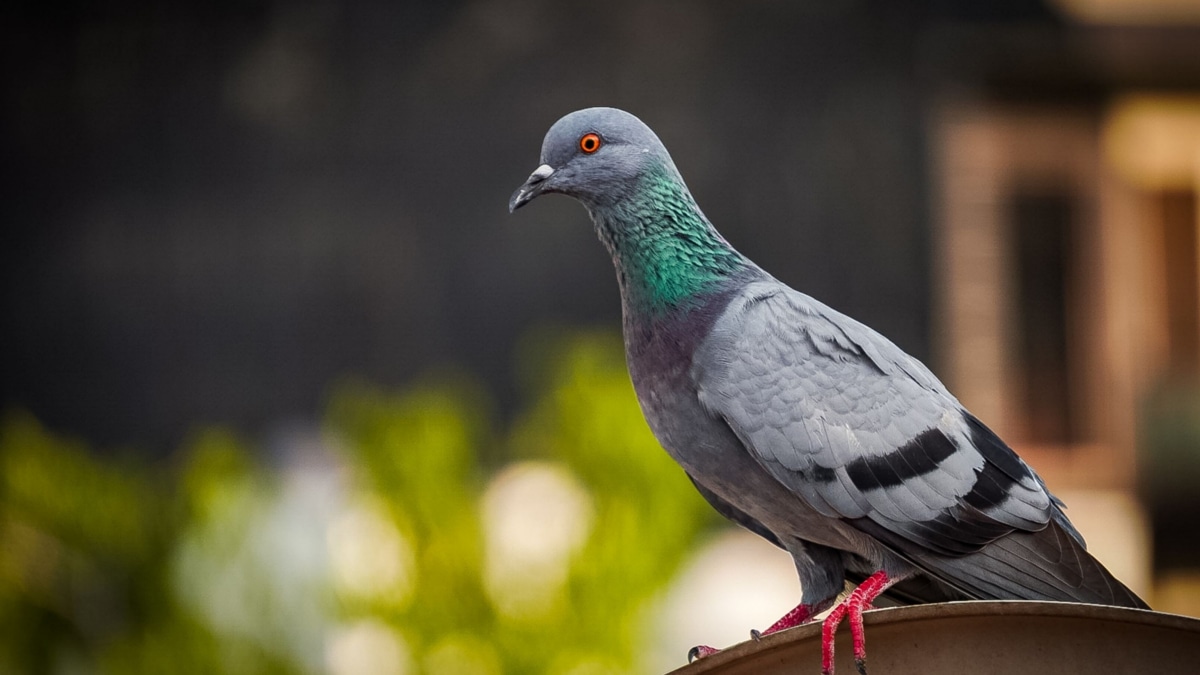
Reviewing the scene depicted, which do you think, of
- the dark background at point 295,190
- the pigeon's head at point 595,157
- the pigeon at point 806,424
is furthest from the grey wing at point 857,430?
the dark background at point 295,190

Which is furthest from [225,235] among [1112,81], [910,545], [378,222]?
[910,545]

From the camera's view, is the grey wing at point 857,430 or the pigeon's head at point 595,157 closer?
the grey wing at point 857,430

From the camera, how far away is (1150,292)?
30.5 feet

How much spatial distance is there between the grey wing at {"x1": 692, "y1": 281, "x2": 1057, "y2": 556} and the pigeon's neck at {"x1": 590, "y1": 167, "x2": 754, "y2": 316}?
4.0 inches

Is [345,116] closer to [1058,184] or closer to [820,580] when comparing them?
[1058,184]

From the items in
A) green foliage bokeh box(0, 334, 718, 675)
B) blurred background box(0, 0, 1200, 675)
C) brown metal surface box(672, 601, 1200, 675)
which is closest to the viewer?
brown metal surface box(672, 601, 1200, 675)

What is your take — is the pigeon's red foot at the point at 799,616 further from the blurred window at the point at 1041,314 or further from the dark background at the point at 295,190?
the blurred window at the point at 1041,314

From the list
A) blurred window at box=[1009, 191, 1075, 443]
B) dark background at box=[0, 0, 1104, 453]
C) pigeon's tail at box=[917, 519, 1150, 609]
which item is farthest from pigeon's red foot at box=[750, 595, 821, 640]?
blurred window at box=[1009, 191, 1075, 443]

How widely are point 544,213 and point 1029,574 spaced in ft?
20.1

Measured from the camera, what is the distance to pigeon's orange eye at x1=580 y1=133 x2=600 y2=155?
2.49 metres

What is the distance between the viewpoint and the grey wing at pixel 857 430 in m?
2.35


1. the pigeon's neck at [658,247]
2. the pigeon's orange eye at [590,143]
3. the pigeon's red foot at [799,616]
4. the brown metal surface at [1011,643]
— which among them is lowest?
the brown metal surface at [1011,643]

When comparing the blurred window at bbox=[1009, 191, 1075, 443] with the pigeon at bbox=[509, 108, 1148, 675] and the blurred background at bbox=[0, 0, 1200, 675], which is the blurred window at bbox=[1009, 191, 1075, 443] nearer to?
the blurred background at bbox=[0, 0, 1200, 675]

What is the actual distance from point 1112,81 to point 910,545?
742 centimetres
